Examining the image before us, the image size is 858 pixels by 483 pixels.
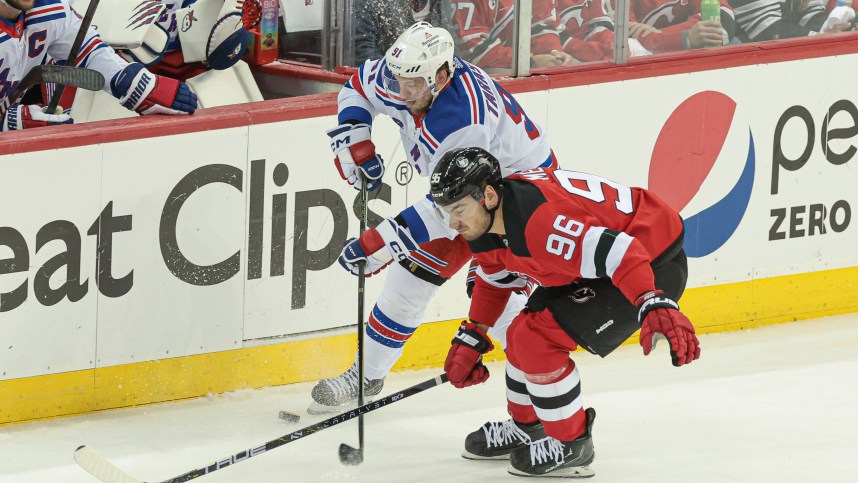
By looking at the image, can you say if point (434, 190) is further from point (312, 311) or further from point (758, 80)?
point (758, 80)

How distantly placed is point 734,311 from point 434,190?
7.37 feet

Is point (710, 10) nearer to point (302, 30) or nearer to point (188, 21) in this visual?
point (302, 30)

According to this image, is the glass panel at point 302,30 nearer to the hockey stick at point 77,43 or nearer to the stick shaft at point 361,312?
the hockey stick at point 77,43

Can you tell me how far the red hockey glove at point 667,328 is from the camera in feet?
11.4

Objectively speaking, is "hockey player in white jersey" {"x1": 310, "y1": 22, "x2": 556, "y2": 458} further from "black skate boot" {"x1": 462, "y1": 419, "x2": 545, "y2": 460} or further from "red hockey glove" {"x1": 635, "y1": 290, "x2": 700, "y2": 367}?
"red hockey glove" {"x1": 635, "y1": 290, "x2": 700, "y2": 367}

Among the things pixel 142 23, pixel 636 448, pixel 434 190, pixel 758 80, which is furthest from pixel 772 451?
pixel 142 23

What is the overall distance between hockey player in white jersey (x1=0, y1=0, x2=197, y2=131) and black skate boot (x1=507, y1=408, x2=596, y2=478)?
1.48 m

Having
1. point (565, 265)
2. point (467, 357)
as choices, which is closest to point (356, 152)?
point (467, 357)

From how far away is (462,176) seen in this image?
369cm

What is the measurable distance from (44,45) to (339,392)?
1.42 metres

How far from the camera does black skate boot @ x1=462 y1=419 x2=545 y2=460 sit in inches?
167

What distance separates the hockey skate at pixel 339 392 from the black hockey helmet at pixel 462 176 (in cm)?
114

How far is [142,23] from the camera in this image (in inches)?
216

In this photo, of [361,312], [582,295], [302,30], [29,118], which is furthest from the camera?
[302,30]
